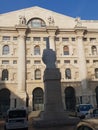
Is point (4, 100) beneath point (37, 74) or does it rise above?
beneath

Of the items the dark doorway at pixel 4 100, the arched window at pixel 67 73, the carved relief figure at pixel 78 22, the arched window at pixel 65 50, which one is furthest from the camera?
the carved relief figure at pixel 78 22

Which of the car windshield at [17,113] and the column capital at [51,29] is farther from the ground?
the column capital at [51,29]

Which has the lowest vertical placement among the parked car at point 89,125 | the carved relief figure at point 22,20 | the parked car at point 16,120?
the parked car at point 16,120

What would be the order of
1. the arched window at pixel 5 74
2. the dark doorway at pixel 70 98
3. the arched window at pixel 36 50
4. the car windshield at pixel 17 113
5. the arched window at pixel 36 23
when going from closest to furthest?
the car windshield at pixel 17 113
the arched window at pixel 5 74
the dark doorway at pixel 70 98
the arched window at pixel 36 50
the arched window at pixel 36 23

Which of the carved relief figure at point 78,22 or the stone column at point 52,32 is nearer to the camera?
the stone column at point 52,32

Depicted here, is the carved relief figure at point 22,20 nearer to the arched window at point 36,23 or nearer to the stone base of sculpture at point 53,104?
the arched window at point 36,23

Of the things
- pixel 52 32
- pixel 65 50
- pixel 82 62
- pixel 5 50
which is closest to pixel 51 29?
pixel 52 32

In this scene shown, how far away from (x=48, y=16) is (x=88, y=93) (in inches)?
754

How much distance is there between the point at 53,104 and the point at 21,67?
82.0ft

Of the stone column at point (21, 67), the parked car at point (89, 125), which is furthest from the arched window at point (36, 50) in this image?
the parked car at point (89, 125)

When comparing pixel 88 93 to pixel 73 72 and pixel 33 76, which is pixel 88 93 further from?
pixel 33 76

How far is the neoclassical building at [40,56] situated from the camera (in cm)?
4322

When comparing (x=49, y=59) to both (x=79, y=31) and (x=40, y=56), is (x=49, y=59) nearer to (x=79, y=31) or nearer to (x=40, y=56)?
(x=40, y=56)

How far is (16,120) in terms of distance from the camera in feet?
56.9
